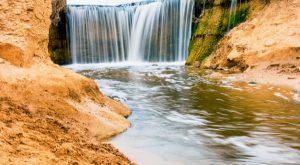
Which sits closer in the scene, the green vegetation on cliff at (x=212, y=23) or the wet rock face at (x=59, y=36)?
the green vegetation on cliff at (x=212, y=23)

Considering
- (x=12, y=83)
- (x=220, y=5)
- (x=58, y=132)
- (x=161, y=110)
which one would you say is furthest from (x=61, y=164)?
(x=220, y=5)

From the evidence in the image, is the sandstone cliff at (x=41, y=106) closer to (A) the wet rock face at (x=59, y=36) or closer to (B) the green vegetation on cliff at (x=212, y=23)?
(B) the green vegetation on cliff at (x=212, y=23)

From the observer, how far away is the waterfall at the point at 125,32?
2078cm

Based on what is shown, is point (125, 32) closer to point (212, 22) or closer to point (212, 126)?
point (212, 22)

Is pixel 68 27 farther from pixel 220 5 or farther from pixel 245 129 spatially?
pixel 245 129

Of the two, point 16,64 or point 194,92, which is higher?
point 16,64

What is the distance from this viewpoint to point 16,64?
14.1 ft

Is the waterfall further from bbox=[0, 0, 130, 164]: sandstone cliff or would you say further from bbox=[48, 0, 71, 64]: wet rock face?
bbox=[0, 0, 130, 164]: sandstone cliff

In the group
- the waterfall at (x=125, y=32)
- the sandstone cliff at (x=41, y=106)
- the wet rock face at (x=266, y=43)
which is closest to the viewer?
the sandstone cliff at (x=41, y=106)

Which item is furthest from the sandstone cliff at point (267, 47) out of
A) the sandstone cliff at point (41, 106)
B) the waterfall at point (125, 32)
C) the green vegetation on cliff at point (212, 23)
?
the sandstone cliff at point (41, 106)

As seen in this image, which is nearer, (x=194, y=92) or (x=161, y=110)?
(x=161, y=110)

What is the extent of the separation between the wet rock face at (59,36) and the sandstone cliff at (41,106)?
1585 cm

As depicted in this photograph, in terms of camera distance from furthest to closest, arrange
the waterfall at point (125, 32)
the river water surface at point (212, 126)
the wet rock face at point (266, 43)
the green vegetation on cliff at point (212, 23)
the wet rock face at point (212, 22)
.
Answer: the waterfall at point (125, 32) → the green vegetation on cliff at point (212, 23) → the wet rock face at point (212, 22) → the wet rock face at point (266, 43) → the river water surface at point (212, 126)

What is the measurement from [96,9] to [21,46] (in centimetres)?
Answer: 1899
